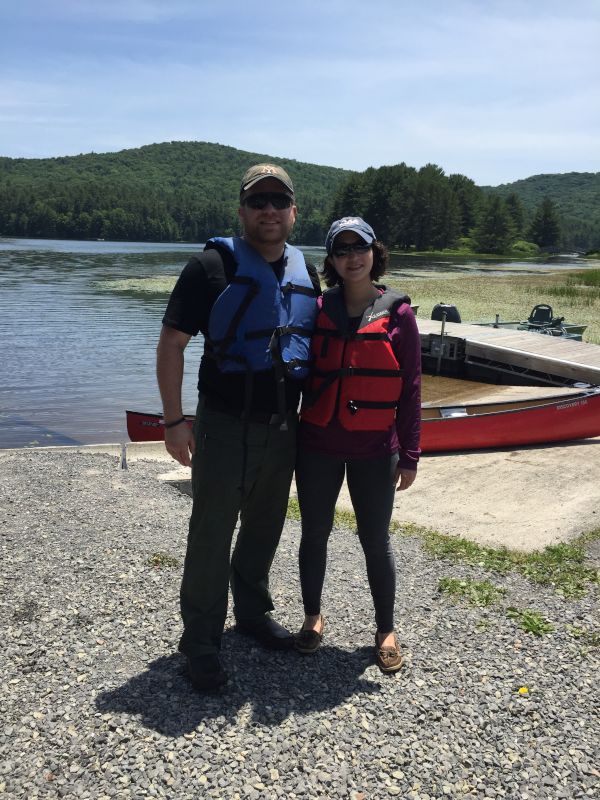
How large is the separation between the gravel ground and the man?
405 millimetres

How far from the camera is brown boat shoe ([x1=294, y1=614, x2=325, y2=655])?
433 cm

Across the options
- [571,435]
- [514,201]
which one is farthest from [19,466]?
[514,201]

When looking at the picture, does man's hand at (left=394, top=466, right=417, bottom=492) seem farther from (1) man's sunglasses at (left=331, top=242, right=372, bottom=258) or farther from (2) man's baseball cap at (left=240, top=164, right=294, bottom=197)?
(2) man's baseball cap at (left=240, top=164, right=294, bottom=197)

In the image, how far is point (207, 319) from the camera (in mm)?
3682

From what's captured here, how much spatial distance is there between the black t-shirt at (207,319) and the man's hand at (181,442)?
201 mm

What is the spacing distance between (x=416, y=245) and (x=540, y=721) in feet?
411

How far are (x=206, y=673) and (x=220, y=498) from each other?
977 millimetres

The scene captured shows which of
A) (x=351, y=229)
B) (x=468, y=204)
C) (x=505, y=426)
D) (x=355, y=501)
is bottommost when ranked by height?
(x=505, y=426)

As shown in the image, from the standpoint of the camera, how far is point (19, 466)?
9195 millimetres

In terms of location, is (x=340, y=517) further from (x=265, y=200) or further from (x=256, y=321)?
(x=265, y=200)

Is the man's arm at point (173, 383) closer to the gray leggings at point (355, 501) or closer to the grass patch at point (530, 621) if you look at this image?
the gray leggings at point (355, 501)

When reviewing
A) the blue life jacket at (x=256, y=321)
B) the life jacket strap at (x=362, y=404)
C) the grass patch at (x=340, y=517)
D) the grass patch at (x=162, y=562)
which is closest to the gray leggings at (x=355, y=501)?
the life jacket strap at (x=362, y=404)

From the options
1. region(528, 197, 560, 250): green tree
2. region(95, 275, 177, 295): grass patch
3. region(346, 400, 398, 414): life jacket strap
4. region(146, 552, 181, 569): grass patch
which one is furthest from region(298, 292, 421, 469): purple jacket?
region(528, 197, 560, 250): green tree

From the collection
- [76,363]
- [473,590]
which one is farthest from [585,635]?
[76,363]
